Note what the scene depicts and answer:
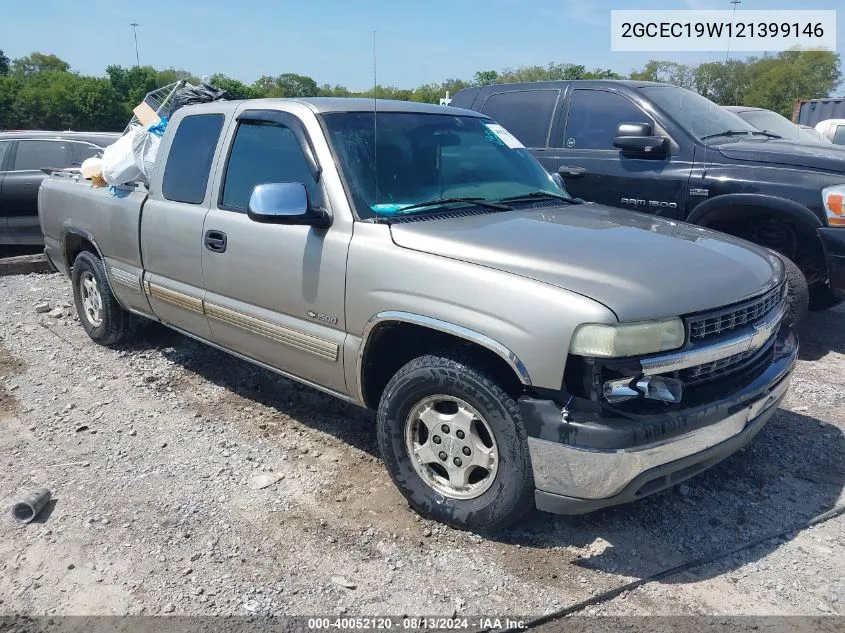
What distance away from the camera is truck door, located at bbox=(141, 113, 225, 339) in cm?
418

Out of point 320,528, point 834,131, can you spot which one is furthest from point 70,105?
point 320,528

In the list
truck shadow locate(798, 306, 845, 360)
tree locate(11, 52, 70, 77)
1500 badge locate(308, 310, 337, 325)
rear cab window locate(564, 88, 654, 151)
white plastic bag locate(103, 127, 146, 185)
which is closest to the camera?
1500 badge locate(308, 310, 337, 325)

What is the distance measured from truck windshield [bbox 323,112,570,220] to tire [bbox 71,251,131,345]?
2.63 metres

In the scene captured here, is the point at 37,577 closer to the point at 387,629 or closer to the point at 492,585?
the point at 387,629

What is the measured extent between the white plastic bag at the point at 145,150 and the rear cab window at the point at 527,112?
2.97 metres

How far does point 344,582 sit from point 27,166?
8126 mm

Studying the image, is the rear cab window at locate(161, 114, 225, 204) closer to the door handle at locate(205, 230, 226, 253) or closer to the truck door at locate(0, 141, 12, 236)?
the door handle at locate(205, 230, 226, 253)

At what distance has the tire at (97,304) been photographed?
17.5ft

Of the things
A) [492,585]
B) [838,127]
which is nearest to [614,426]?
[492,585]

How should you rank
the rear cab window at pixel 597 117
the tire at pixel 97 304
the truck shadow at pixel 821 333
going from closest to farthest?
the tire at pixel 97 304
the truck shadow at pixel 821 333
the rear cab window at pixel 597 117

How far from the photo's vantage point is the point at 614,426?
8.46 feet

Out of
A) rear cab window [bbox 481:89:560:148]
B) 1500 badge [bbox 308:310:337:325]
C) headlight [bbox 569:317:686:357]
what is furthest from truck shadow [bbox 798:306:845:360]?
1500 badge [bbox 308:310:337:325]

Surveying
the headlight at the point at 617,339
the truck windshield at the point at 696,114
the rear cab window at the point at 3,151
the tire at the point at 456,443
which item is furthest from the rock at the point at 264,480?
the rear cab window at the point at 3,151

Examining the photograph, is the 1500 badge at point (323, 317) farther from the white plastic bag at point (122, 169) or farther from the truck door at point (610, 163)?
the truck door at point (610, 163)
